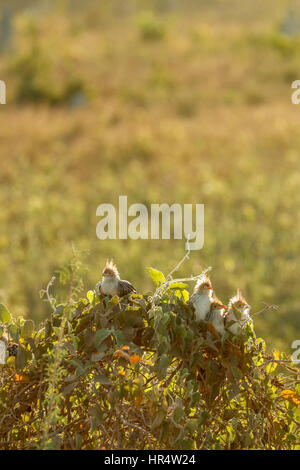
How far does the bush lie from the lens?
4.73 ft

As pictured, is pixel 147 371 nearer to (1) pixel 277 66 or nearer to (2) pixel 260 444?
(2) pixel 260 444

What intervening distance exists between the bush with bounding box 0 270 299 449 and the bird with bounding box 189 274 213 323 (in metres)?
0.02

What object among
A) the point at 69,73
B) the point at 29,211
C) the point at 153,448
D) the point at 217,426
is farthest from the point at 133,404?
the point at 69,73

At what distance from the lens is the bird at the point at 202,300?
1539 mm

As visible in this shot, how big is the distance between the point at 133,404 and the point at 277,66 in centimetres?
1476

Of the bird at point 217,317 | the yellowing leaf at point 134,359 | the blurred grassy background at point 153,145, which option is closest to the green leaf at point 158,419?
the yellowing leaf at point 134,359

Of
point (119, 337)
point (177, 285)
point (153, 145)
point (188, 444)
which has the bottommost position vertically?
point (188, 444)

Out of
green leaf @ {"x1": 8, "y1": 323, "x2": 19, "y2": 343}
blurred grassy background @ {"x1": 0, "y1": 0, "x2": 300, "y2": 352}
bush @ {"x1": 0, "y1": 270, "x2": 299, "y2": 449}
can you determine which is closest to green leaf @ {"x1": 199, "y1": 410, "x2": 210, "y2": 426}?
bush @ {"x1": 0, "y1": 270, "x2": 299, "y2": 449}

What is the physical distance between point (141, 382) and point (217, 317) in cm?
23

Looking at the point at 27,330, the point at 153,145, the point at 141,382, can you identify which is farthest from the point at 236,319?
the point at 153,145

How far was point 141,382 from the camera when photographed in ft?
4.72

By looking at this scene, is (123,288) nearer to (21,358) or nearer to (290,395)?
(21,358)

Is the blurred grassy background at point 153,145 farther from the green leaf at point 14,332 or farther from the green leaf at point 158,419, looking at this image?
the green leaf at point 158,419

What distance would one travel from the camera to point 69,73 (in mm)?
14906
